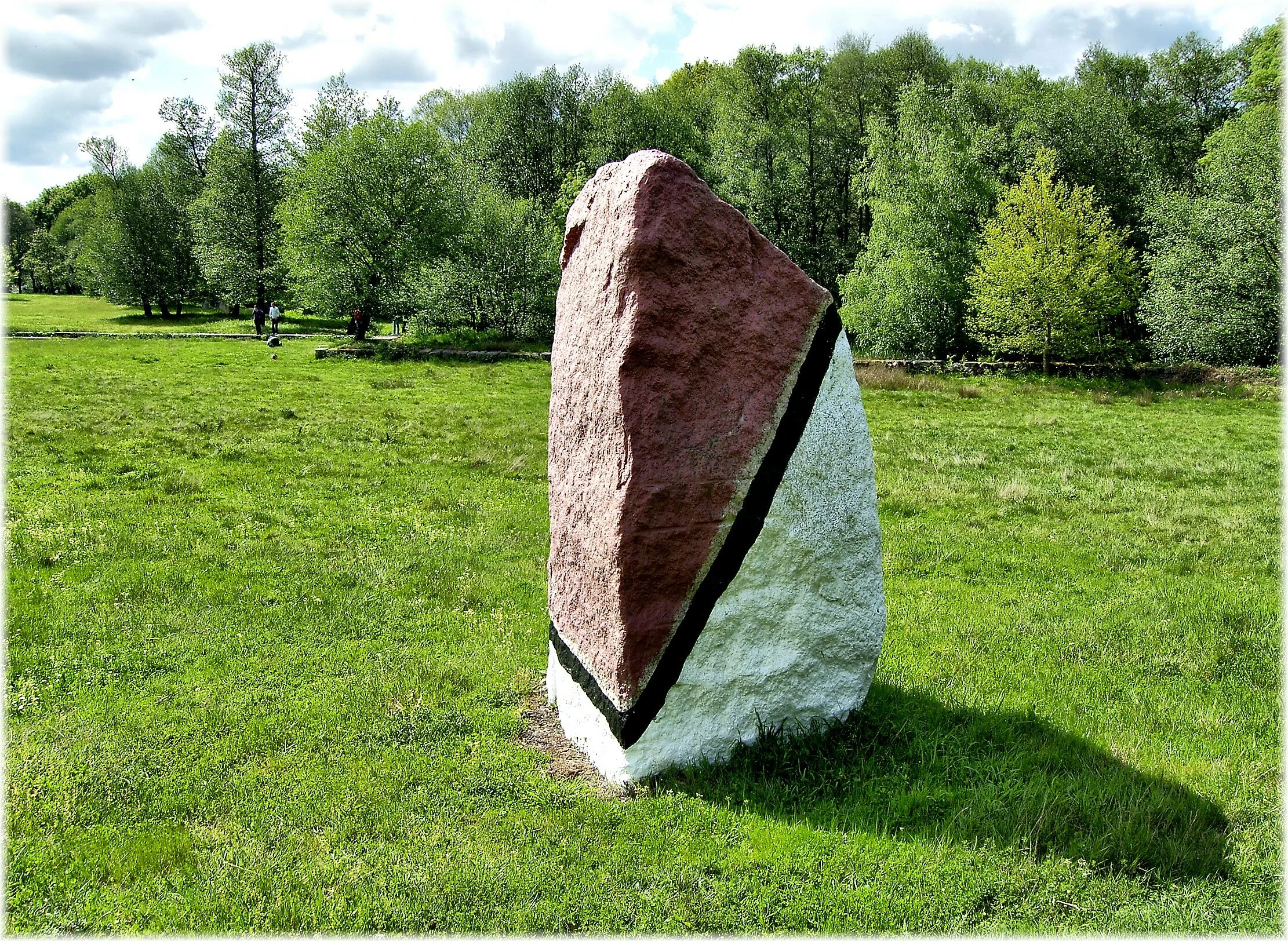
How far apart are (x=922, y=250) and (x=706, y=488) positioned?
37.1 metres

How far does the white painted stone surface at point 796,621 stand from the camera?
5383 mm

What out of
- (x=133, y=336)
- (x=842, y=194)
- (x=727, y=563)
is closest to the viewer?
(x=727, y=563)

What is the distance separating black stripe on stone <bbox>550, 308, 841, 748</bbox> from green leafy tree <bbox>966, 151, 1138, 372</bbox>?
106 feet

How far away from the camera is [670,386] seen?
5.18m

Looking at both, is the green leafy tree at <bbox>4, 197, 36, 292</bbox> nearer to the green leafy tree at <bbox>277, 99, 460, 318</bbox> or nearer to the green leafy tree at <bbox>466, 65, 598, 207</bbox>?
the green leafy tree at <bbox>466, 65, 598, 207</bbox>

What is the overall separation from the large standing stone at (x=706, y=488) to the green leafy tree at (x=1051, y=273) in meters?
32.2

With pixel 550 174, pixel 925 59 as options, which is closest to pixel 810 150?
pixel 925 59

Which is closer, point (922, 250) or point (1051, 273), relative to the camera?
point (1051, 273)

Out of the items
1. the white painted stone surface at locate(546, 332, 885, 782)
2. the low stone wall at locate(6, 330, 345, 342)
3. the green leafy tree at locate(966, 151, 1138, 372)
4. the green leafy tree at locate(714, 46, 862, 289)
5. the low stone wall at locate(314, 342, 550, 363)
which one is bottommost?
the white painted stone surface at locate(546, 332, 885, 782)

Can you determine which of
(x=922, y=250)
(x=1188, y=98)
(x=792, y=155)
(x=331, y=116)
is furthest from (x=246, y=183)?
(x=1188, y=98)

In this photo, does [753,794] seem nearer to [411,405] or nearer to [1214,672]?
[1214,672]

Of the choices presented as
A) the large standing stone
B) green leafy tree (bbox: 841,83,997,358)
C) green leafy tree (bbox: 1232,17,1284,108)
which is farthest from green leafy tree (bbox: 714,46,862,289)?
the large standing stone

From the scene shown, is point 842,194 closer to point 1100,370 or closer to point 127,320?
point 1100,370

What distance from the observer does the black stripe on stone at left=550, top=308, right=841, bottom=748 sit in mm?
5301
